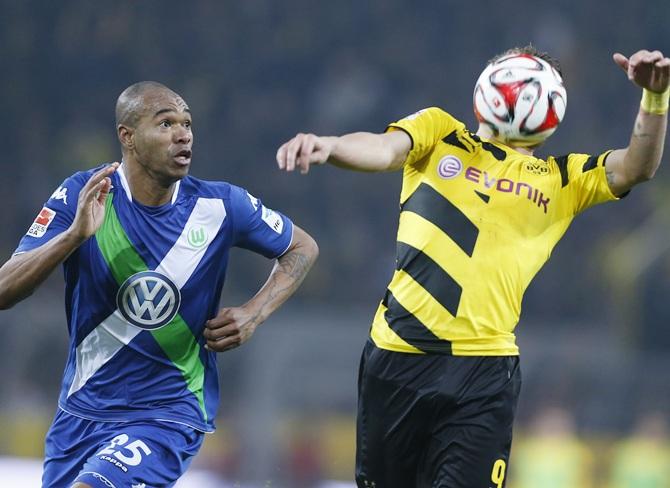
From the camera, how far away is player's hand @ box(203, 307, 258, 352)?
5.38 meters

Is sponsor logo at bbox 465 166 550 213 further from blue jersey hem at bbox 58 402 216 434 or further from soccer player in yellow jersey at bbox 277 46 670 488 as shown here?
blue jersey hem at bbox 58 402 216 434

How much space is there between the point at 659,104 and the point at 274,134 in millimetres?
12564

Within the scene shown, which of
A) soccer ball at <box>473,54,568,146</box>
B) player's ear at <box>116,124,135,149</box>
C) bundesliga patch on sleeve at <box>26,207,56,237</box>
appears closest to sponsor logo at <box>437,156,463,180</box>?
soccer ball at <box>473,54,568,146</box>

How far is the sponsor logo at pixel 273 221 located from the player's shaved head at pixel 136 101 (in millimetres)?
691

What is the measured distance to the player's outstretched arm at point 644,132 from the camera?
5111 millimetres

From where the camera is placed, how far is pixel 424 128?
17.4ft

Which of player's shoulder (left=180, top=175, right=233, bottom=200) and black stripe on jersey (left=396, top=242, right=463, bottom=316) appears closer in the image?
black stripe on jersey (left=396, top=242, right=463, bottom=316)

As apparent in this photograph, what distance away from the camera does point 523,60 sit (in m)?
5.39

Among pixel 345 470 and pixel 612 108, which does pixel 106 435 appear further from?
pixel 612 108

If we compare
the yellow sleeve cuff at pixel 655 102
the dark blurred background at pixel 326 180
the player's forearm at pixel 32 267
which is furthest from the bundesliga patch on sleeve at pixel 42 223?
the dark blurred background at pixel 326 180

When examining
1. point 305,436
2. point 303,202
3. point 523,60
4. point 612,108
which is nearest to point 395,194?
point 303,202

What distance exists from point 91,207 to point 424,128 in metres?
1.46

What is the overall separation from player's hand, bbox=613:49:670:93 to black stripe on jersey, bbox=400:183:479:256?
0.92 metres

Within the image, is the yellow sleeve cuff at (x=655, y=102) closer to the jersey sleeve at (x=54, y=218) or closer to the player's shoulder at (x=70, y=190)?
the player's shoulder at (x=70, y=190)
